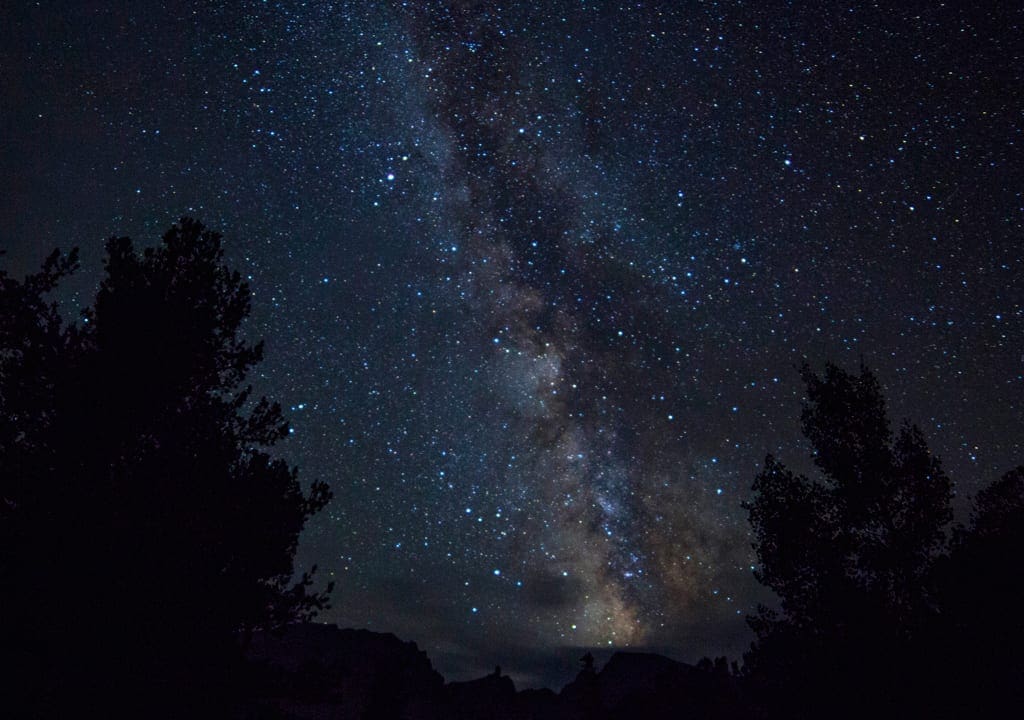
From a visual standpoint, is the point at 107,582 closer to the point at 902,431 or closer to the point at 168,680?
the point at 168,680

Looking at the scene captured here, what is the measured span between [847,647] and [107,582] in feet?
45.8

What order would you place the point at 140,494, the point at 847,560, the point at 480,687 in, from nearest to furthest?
the point at 140,494 → the point at 847,560 → the point at 480,687

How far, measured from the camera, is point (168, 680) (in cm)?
834

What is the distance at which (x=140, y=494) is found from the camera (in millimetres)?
8461

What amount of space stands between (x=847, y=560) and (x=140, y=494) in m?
14.7

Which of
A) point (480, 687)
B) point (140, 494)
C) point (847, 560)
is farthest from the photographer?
point (480, 687)

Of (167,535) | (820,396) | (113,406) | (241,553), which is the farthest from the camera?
(820,396)

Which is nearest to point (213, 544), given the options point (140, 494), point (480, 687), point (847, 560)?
point (140, 494)

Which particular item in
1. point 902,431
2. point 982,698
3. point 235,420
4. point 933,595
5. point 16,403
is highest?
point 902,431

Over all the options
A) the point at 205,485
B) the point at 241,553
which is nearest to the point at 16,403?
the point at 205,485

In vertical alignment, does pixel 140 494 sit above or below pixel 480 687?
above

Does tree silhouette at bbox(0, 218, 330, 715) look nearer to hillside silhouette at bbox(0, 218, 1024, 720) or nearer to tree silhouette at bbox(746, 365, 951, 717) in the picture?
hillside silhouette at bbox(0, 218, 1024, 720)

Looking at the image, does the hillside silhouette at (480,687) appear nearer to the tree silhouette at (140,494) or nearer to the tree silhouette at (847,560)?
the tree silhouette at (847,560)

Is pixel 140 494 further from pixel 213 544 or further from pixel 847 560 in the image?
pixel 847 560
